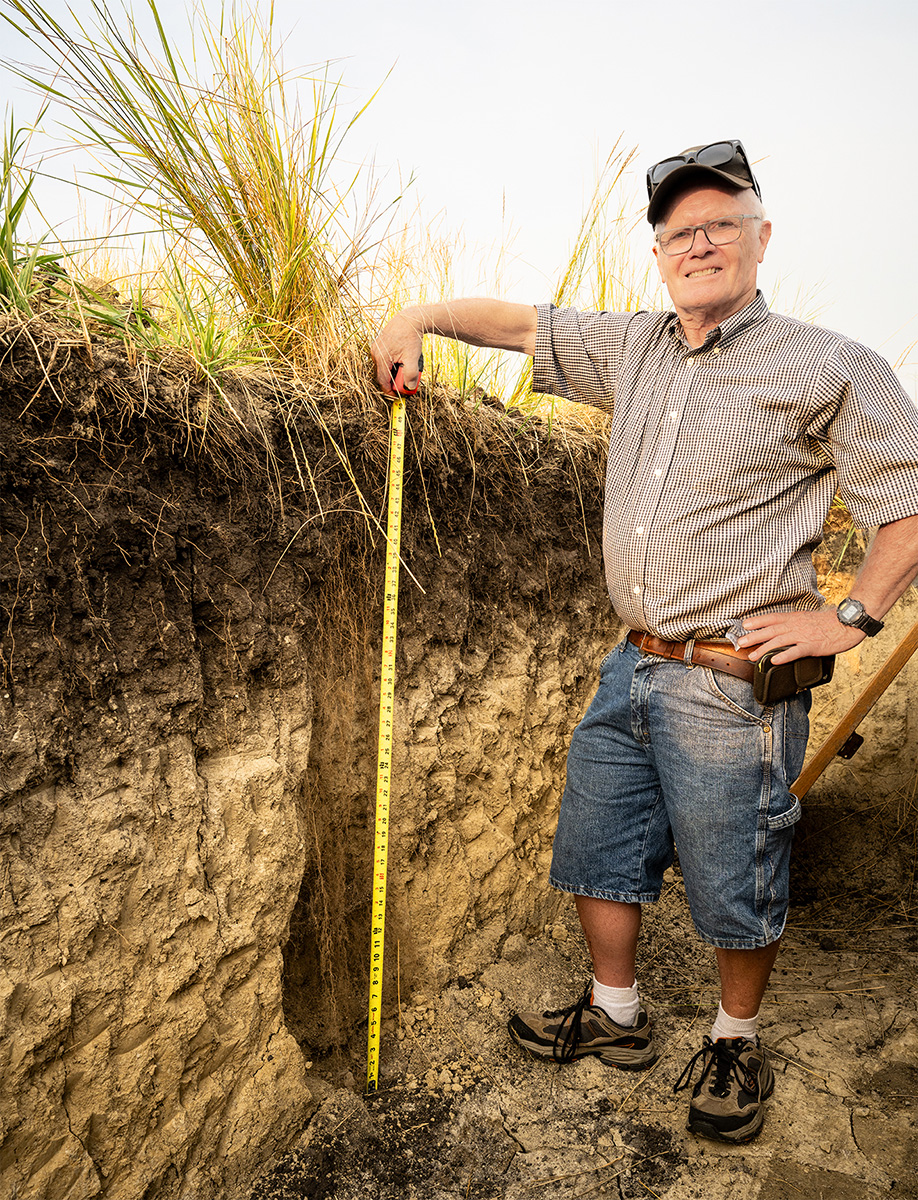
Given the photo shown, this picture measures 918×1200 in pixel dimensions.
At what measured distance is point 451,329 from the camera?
8.01ft

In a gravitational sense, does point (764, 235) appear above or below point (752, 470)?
above

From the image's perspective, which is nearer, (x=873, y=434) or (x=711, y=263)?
(x=873, y=434)

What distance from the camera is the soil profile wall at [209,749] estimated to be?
Answer: 5.70ft

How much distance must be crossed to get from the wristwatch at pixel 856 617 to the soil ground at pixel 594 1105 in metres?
1.51

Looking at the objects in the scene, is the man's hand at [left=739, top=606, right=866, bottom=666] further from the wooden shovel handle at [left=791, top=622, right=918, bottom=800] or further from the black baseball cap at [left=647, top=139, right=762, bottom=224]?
the black baseball cap at [left=647, top=139, right=762, bottom=224]

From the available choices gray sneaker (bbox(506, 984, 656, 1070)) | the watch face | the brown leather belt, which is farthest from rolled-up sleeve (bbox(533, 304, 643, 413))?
gray sneaker (bbox(506, 984, 656, 1070))

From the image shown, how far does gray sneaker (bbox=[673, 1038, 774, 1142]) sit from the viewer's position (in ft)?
7.49

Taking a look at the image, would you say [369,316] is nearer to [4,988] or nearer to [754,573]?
[754,573]

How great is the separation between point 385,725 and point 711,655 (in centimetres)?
94

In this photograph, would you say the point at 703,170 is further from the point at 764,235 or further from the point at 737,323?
the point at 737,323

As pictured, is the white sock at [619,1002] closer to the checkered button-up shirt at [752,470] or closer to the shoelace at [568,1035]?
the shoelace at [568,1035]

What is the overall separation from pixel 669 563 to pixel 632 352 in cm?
75

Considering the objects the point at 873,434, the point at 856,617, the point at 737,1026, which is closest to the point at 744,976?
the point at 737,1026

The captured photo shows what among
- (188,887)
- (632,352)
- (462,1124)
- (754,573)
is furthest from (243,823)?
(632,352)
